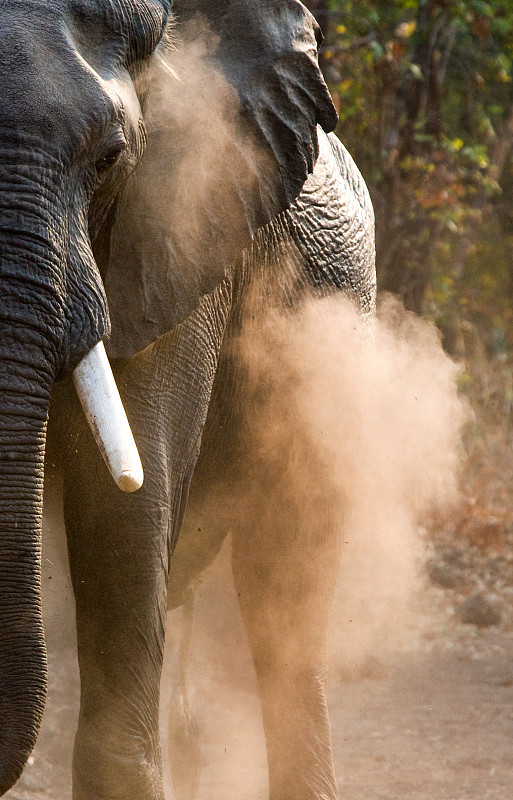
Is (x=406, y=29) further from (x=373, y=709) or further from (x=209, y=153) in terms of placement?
(x=209, y=153)

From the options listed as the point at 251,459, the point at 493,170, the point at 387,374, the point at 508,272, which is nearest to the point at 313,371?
the point at 251,459

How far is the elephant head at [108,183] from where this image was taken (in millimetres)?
2777

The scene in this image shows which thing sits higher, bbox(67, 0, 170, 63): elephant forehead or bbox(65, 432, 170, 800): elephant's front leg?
bbox(67, 0, 170, 63): elephant forehead

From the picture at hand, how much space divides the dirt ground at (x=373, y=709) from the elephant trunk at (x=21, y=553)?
1597mm

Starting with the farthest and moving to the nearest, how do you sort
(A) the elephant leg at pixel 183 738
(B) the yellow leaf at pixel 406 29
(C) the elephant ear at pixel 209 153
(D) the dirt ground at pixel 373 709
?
(B) the yellow leaf at pixel 406 29 < (D) the dirt ground at pixel 373 709 < (A) the elephant leg at pixel 183 738 < (C) the elephant ear at pixel 209 153

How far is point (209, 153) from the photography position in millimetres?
3561

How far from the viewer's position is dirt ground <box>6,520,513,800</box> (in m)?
5.29

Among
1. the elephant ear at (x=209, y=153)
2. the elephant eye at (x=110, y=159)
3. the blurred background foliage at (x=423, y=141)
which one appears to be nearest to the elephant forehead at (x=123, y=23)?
the elephant ear at (x=209, y=153)

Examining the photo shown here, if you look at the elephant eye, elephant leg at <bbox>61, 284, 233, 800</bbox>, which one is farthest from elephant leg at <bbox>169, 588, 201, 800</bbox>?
the elephant eye

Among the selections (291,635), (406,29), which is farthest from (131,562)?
(406,29)

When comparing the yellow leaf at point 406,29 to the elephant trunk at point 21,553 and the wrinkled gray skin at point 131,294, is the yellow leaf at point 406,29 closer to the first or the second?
the wrinkled gray skin at point 131,294

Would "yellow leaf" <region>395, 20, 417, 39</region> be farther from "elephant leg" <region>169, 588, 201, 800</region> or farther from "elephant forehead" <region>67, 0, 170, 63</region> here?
"elephant forehead" <region>67, 0, 170, 63</region>

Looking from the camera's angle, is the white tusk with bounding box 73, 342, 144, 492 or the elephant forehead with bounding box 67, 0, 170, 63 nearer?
the white tusk with bounding box 73, 342, 144, 492

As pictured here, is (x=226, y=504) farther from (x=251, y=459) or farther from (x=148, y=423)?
(x=148, y=423)
